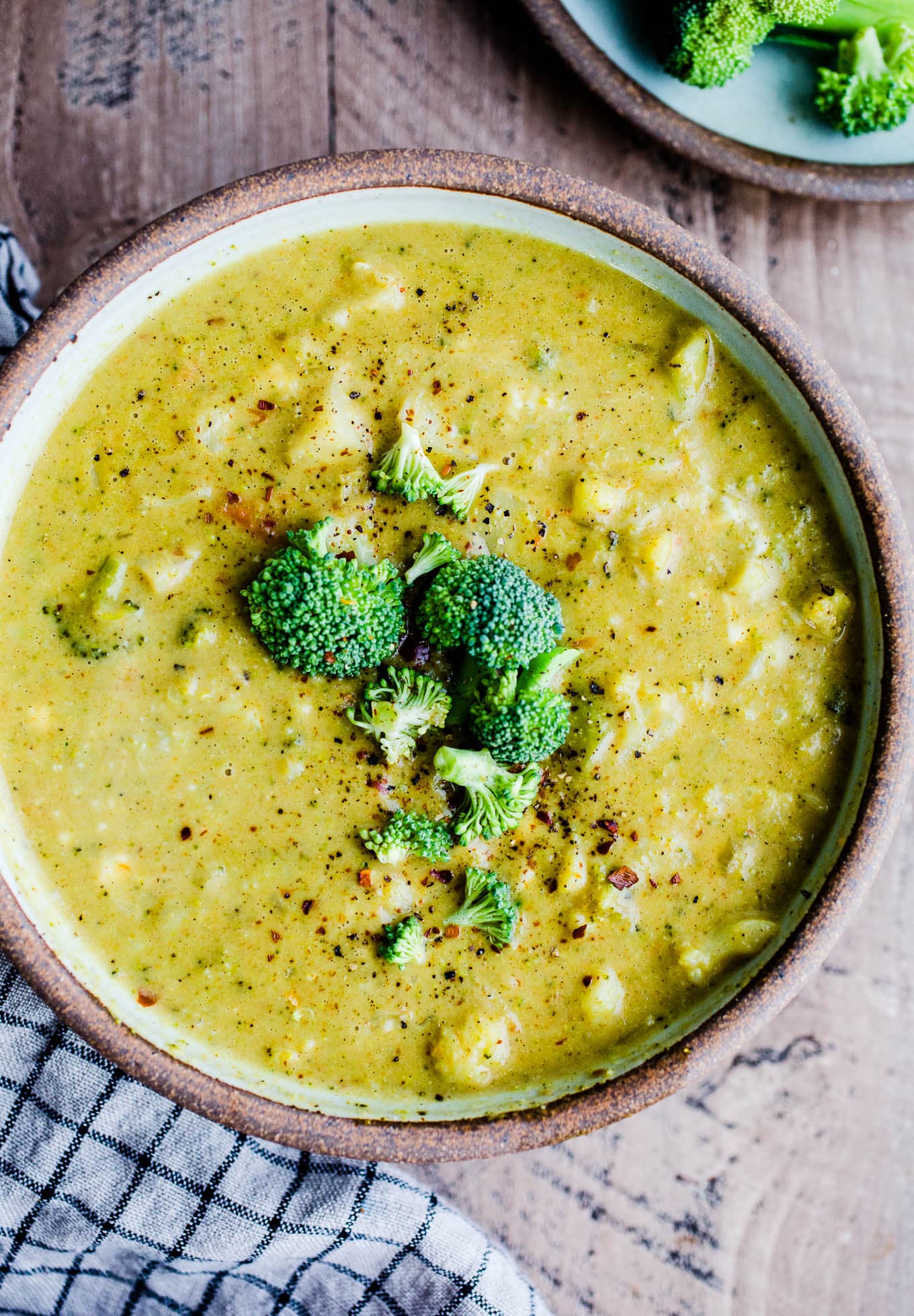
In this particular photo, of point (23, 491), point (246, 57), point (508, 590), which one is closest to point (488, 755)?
point (508, 590)

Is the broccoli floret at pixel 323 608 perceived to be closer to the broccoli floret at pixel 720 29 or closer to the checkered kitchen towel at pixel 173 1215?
the checkered kitchen towel at pixel 173 1215

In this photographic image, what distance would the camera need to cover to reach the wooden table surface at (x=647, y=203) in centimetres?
334

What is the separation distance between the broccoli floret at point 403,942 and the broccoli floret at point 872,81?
2693 mm

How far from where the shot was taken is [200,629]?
8.86 ft

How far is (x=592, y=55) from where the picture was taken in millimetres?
3189

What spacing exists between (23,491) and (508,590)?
1271 millimetres

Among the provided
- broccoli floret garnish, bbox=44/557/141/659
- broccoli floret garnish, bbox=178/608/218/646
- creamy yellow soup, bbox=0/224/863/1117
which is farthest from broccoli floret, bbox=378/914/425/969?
broccoli floret garnish, bbox=44/557/141/659

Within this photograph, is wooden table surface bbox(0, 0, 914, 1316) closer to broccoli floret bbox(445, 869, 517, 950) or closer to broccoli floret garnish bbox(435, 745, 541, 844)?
broccoli floret bbox(445, 869, 517, 950)

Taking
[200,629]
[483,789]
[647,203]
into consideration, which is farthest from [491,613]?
[647,203]

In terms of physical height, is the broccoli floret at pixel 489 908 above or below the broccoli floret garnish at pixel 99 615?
below

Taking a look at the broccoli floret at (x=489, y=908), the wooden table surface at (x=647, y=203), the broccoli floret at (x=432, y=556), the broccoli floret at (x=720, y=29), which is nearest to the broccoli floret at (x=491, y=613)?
the broccoli floret at (x=432, y=556)

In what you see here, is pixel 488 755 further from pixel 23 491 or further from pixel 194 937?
pixel 23 491

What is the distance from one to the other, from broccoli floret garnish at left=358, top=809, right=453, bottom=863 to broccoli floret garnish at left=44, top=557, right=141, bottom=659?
2.65 ft

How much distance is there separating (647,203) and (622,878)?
7.03 feet
